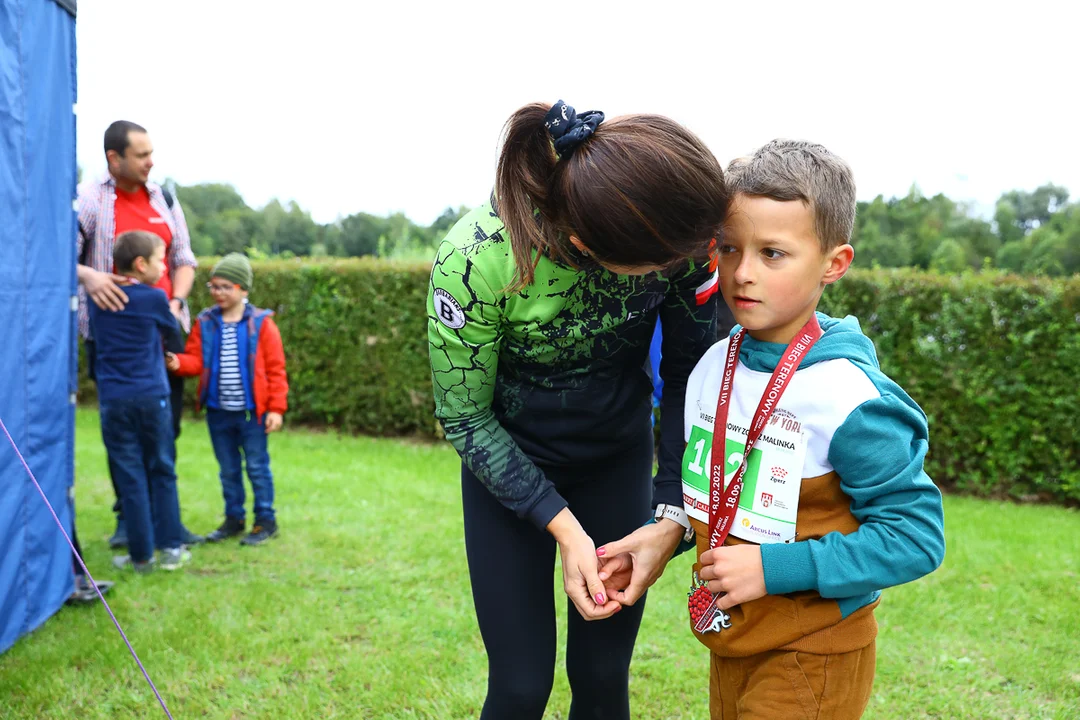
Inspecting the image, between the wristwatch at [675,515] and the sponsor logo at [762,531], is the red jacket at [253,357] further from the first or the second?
the sponsor logo at [762,531]

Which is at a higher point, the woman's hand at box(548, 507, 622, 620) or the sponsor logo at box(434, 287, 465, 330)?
the sponsor logo at box(434, 287, 465, 330)

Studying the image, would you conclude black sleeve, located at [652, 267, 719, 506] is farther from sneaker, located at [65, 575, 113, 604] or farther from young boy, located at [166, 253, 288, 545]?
young boy, located at [166, 253, 288, 545]

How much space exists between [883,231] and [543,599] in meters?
8.67

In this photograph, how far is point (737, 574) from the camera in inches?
62.2

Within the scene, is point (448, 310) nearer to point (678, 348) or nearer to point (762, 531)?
point (678, 348)

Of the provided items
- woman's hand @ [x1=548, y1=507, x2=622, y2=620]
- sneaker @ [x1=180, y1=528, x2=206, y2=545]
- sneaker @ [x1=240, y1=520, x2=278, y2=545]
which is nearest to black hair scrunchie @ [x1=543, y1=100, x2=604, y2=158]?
woman's hand @ [x1=548, y1=507, x2=622, y2=620]

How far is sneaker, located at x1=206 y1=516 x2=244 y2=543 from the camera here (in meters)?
5.07

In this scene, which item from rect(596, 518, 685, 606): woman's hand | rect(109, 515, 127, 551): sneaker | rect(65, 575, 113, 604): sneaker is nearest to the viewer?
rect(596, 518, 685, 606): woman's hand

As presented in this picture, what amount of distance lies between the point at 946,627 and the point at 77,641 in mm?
3831

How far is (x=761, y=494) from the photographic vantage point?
1.61m

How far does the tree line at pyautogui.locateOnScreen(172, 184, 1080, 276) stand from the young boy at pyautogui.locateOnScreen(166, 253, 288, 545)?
159 inches

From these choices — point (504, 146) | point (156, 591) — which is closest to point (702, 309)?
point (504, 146)

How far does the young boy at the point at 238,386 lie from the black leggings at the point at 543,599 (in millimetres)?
3292

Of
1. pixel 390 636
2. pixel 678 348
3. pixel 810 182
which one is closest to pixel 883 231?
pixel 390 636
